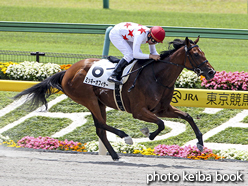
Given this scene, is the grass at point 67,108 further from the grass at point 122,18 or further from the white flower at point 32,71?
the grass at point 122,18

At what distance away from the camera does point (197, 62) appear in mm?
5488

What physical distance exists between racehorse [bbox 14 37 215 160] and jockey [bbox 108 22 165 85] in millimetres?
170

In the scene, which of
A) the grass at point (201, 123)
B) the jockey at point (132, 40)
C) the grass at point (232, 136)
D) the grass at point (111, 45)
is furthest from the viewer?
the grass at point (111, 45)

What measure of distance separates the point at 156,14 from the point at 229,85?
43.5 ft

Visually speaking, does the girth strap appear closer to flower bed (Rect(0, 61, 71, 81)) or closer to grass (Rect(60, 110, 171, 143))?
grass (Rect(60, 110, 171, 143))

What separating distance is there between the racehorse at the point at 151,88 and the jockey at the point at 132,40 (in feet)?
0.56

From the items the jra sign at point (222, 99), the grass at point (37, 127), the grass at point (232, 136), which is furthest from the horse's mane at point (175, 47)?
the grass at point (37, 127)

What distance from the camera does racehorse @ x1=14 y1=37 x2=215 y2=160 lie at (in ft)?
18.3

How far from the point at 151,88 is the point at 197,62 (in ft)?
2.46

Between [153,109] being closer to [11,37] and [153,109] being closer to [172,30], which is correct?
[172,30]

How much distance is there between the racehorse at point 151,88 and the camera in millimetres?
5570

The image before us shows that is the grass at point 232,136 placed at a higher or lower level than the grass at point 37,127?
higher

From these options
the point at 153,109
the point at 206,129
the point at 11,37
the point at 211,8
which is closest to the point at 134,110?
the point at 153,109

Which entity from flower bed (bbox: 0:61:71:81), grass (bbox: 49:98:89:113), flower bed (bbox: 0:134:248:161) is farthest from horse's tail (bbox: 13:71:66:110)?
flower bed (bbox: 0:61:71:81)
